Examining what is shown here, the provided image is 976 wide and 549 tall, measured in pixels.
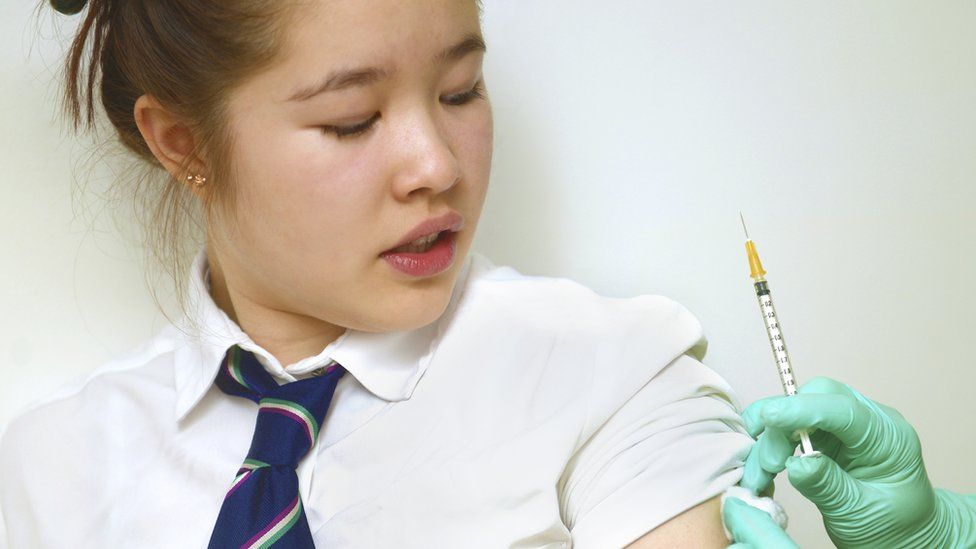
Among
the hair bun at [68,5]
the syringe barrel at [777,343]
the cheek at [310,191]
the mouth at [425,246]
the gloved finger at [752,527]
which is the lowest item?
the gloved finger at [752,527]

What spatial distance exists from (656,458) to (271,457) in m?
0.49

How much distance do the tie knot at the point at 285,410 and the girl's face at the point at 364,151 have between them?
5.0 inches

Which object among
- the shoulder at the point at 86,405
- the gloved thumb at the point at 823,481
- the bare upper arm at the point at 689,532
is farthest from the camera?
the shoulder at the point at 86,405

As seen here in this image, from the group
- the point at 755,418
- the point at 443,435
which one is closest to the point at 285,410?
the point at 443,435

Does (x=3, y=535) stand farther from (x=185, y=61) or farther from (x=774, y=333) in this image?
(x=774, y=333)

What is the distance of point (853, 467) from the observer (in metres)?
1.28

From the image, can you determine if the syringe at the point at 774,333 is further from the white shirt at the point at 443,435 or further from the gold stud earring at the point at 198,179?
the gold stud earring at the point at 198,179

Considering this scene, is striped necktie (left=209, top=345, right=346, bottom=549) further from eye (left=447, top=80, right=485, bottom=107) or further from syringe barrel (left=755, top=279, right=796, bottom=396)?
syringe barrel (left=755, top=279, right=796, bottom=396)

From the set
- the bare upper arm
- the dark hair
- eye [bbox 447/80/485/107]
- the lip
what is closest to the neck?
the dark hair

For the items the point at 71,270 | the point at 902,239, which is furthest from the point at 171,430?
the point at 902,239

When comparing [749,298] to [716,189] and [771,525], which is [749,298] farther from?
[771,525]

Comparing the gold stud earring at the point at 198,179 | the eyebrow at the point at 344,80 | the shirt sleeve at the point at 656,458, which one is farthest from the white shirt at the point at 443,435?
the eyebrow at the point at 344,80

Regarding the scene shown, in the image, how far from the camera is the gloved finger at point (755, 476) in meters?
1.28

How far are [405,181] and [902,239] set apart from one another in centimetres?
91
